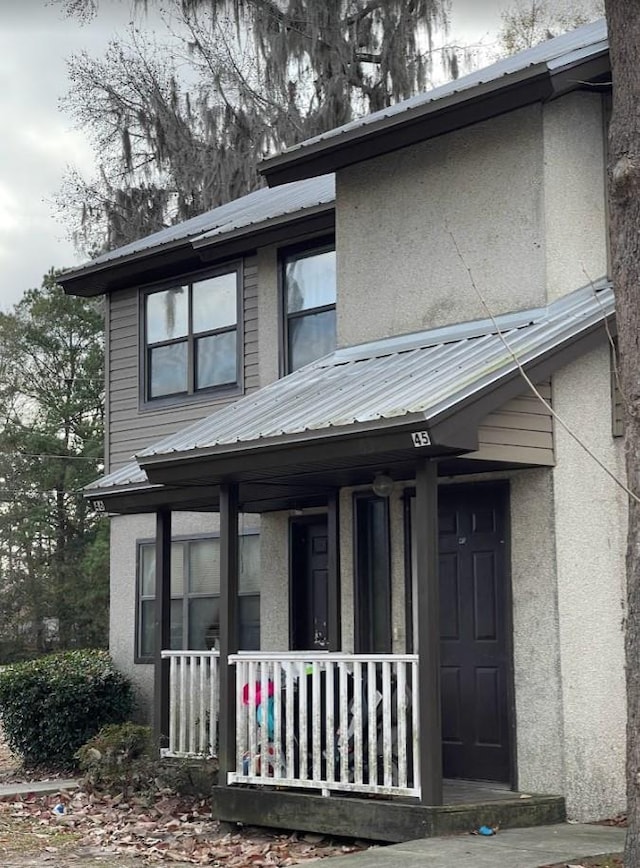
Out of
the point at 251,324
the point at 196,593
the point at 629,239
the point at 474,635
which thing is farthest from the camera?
the point at 196,593

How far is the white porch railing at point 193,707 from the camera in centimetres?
1212

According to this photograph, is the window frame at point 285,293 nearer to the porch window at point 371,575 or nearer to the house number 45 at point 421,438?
the porch window at point 371,575

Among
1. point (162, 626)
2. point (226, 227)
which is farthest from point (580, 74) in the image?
point (162, 626)

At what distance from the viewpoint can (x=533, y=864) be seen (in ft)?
25.7

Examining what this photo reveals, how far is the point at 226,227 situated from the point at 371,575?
515cm

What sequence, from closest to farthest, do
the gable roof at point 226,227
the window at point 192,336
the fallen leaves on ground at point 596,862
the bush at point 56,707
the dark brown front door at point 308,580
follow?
the fallen leaves on ground at point 596,862 → the dark brown front door at point 308,580 → the gable roof at point 226,227 → the bush at point 56,707 → the window at point 192,336

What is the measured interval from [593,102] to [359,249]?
8.20ft

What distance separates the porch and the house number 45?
1551mm

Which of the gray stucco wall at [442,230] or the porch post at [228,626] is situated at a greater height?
the gray stucco wall at [442,230]

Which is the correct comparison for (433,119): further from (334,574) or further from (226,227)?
(226,227)

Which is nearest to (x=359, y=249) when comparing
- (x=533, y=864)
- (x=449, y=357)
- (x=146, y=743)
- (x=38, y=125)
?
(x=449, y=357)

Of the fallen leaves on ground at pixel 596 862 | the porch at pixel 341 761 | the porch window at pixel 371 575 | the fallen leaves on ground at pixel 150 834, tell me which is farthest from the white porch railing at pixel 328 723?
the fallen leaves on ground at pixel 596 862

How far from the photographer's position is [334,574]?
11.5 m

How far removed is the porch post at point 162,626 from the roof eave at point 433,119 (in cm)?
363
